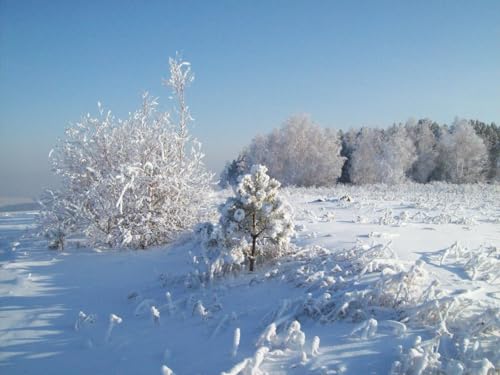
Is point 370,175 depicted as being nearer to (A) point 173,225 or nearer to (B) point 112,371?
(A) point 173,225

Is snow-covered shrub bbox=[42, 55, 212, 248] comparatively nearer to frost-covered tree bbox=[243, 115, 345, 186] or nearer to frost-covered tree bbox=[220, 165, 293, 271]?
frost-covered tree bbox=[220, 165, 293, 271]

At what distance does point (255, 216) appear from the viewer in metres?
6.16

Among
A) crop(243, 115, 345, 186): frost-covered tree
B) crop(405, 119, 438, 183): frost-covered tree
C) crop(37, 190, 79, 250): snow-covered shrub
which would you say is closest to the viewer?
crop(37, 190, 79, 250): snow-covered shrub

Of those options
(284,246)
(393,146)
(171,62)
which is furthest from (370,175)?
(284,246)

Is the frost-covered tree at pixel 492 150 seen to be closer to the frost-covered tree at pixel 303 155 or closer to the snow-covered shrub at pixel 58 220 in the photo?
the frost-covered tree at pixel 303 155

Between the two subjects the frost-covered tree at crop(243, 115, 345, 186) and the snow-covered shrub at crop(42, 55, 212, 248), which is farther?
the frost-covered tree at crop(243, 115, 345, 186)

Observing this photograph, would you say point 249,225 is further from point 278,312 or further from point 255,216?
point 278,312

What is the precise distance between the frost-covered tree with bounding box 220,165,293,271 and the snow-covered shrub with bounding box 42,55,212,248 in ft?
10.3

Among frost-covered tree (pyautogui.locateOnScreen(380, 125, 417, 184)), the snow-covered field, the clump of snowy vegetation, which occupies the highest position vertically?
frost-covered tree (pyautogui.locateOnScreen(380, 125, 417, 184))

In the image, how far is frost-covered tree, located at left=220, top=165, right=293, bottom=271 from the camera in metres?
6.05

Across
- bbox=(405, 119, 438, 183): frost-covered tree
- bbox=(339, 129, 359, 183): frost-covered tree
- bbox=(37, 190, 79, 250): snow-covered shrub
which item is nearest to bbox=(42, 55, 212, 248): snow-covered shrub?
bbox=(37, 190, 79, 250): snow-covered shrub

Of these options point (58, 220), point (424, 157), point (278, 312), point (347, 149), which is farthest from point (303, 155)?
point (278, 312)

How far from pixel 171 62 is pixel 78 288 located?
6.92 meters

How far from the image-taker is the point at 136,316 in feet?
16.3
